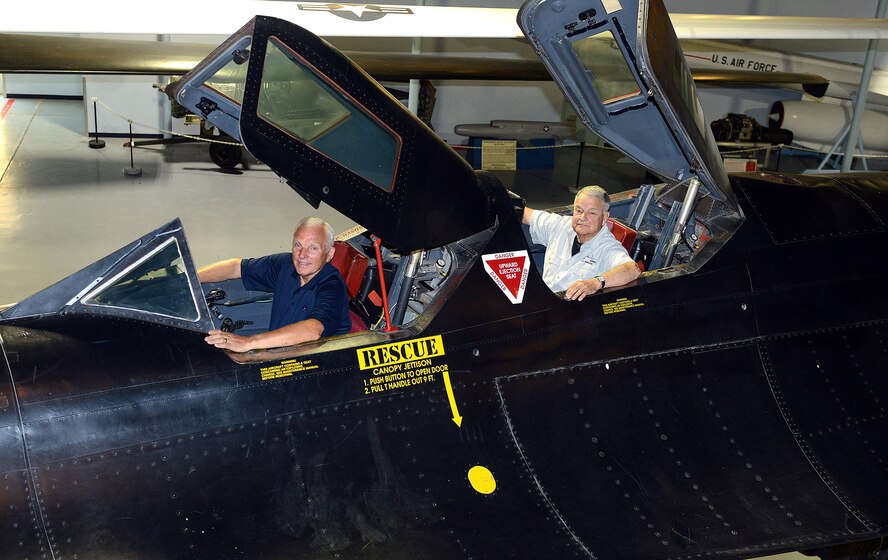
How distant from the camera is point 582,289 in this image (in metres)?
4.66

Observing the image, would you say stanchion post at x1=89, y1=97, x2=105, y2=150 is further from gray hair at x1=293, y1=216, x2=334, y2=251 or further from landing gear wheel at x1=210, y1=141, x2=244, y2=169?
gray hair at x1=293, y1=216, x2=334, y2=251

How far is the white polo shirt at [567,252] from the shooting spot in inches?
205

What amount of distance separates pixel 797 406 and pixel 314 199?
3.05 meters

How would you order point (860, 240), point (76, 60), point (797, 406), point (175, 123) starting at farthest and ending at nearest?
1. point (175, 123)
2. point (76, 60)
3. point (860, 240)
4. point (797, 406)

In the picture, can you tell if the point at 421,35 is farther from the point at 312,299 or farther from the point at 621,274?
the point at 312,299

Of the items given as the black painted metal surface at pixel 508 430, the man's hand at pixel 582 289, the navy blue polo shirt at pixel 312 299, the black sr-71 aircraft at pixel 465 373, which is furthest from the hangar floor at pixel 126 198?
the man's hand at pixel 582 289

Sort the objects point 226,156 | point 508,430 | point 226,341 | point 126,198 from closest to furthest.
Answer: point 226,341 < point 508,430 < point 126,198 < point 226,156

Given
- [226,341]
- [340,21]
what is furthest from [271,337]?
[340,21]

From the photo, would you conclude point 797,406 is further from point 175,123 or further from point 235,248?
point 175,123

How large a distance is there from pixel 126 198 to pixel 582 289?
332 inches

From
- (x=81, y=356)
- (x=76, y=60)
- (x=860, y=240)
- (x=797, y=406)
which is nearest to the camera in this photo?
(x=81, y=356)

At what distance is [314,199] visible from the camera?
12.9 ft

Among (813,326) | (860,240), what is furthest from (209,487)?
(860,240)

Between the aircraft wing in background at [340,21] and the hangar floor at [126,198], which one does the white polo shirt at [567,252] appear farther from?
the hangar floor at [126,198]
